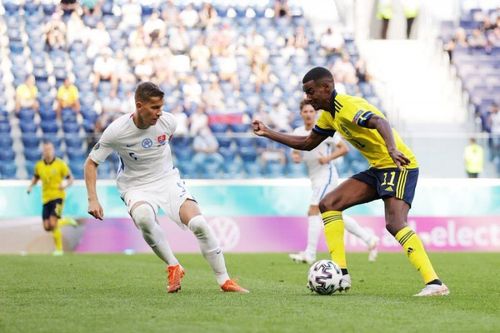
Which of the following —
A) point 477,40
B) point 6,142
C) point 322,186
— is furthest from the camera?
point 477,40

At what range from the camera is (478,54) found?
31.8 meters

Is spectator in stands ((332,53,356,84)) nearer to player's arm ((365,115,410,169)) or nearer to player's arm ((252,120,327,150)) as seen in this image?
player's arm ((252,120,327,150))

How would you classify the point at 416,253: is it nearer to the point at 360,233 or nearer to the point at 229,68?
the point at 360,233

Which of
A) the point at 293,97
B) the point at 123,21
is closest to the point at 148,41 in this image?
the point at 123,21

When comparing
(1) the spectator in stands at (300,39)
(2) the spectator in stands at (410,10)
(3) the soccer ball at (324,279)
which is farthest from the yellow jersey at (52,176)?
(2) the spectator in stands at (410,10)

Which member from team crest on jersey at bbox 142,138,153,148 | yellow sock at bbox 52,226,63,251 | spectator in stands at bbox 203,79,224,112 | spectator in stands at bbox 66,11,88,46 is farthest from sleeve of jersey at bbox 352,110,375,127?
spectator in stands at bbox 66,11,88,46

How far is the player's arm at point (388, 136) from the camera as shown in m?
9.84

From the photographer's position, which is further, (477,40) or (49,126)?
(477,40)

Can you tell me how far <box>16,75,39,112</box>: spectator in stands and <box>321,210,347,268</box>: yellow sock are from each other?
1638 centimetres

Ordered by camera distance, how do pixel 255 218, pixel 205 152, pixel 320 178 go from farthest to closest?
pixel 205 152 → pixel 255 218 → pixel 320 178

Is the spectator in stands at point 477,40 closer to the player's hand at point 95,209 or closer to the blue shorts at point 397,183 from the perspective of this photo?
the blue shorts at point 397,183

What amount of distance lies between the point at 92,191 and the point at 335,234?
8.08 feet

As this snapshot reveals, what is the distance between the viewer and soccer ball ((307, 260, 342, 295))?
35.8ft

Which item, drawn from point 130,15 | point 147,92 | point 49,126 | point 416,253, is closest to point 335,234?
point 416,253
